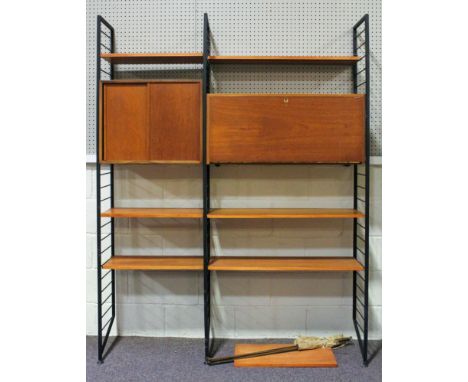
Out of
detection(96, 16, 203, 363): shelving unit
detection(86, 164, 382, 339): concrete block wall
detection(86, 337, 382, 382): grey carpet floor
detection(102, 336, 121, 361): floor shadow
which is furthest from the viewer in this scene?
detection(86, 164, 382, 339): concrete block wall

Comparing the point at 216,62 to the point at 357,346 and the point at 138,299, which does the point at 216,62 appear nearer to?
the point at 138,299

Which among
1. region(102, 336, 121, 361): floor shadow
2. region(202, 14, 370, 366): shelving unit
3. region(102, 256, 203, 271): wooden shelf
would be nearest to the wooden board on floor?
region(202, 14, 370, 366): shelving unit

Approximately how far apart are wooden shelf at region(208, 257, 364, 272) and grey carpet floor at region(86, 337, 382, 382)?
545 mm

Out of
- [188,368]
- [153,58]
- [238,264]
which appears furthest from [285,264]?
[153,58]

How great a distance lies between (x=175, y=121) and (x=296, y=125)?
69cm

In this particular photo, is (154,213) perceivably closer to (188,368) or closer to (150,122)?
(150,122)

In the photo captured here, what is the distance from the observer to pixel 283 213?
2389 mm

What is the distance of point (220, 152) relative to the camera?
7.59 ft

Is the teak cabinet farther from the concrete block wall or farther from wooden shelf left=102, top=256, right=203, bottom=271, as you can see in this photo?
wooden shelf left=102, top=256, right=203, bottom=271

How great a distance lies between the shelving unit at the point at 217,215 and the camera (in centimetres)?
232

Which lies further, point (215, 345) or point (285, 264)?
point (215, 345)

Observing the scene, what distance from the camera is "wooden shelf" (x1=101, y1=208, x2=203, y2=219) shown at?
233 cm

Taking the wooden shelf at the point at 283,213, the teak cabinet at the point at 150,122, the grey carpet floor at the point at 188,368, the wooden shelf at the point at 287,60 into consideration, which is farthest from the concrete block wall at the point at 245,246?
the wooden shelf at the point at 287,60

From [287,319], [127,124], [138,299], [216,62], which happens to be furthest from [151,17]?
[287,319]
